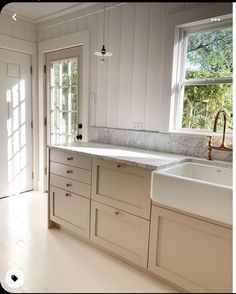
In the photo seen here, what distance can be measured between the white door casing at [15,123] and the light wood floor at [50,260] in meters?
0.24

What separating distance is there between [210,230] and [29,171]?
2441mm

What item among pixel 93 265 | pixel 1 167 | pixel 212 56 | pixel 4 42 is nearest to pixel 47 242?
pixel 93 265

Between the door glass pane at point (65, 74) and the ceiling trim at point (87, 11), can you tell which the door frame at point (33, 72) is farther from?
the door glass pane at point (65, 74)

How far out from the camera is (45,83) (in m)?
2.98

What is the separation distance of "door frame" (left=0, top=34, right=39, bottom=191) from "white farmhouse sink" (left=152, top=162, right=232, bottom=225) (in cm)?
210

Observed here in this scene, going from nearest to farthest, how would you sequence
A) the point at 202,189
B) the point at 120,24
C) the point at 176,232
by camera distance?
the point at 202,189
the point at 176,232
the point at 120,24

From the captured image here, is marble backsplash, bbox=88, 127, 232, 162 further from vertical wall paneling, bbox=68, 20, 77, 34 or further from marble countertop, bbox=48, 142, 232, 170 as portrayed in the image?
vertical wall paneling, bbox=68, 20, 77, 34

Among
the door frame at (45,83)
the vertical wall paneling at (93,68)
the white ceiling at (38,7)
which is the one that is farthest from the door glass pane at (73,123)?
the white ceiling at (38,7)

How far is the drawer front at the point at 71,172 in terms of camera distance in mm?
1885

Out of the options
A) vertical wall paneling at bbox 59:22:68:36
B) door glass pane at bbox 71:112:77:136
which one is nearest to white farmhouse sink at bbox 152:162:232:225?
door glass pane at bbox 71:112:77:136

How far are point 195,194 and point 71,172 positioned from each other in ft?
→ 3.62

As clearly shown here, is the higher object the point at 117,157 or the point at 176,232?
the point at 117,157

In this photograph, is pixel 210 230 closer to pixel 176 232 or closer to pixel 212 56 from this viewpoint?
pixel 176 232

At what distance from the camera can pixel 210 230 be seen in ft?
3.95
